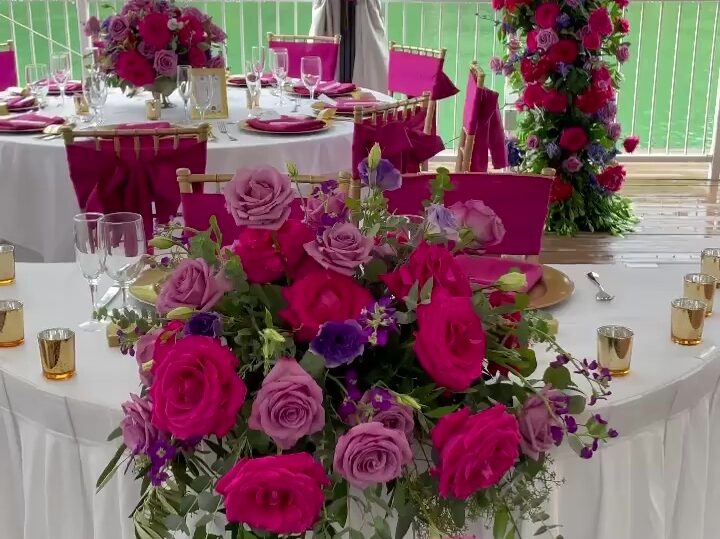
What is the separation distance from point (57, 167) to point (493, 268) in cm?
163

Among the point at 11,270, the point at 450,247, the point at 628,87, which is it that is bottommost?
the point at 628,87

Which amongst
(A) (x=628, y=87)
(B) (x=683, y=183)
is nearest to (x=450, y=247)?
(B) (x=683, y=183)

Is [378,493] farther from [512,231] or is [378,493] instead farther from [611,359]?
[512,231]

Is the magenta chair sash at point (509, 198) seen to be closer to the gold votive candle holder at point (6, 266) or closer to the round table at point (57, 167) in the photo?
the gold votive candle holder at point (6, 266)

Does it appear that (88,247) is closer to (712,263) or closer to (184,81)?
(712,263)

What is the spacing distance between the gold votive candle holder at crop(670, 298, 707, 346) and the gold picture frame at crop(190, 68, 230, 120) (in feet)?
6.89

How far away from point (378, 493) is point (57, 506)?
2.18 feet

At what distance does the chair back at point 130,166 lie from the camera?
255 cm

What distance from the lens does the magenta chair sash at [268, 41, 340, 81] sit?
464 centimetres

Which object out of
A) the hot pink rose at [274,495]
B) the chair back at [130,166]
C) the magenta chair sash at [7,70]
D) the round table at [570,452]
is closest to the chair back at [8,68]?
the magenta chair sash at [7,70]

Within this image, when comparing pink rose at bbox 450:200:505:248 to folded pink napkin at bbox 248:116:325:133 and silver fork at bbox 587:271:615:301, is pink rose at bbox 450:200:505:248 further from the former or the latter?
folded pink napkin at bbox 248:116:325:133

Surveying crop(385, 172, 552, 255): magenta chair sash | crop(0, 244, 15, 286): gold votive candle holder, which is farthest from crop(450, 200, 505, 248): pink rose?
crop(0, 244, 15, 286): gold votive candle holder

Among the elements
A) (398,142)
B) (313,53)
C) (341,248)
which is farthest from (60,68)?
(341,248)

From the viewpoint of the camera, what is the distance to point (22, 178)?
9.76 feet
